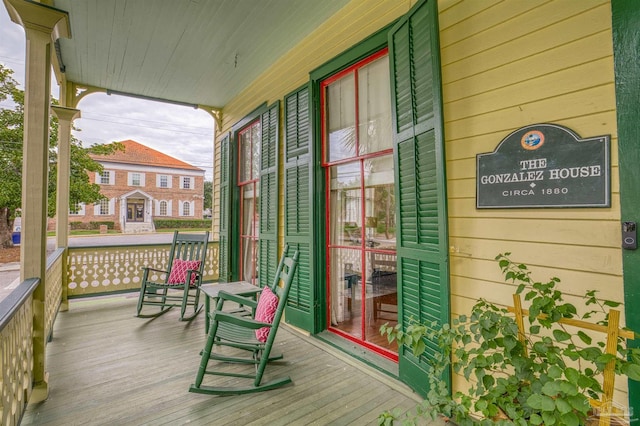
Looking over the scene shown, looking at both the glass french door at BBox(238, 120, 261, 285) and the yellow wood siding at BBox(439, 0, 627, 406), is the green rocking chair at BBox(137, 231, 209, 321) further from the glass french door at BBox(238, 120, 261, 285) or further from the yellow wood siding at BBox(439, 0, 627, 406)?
the yellow wood siding at BBox(439, 0, 627, 406)

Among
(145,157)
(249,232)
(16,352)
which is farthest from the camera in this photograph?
(145,157)

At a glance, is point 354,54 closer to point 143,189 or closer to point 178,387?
point 178,387

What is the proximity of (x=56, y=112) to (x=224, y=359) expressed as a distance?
370 centimetres

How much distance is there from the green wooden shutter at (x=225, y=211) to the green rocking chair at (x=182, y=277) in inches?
25.9

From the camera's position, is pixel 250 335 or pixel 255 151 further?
pixel 255 151

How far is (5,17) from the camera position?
2.15 m

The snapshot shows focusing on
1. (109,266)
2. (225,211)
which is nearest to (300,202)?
(225,211)

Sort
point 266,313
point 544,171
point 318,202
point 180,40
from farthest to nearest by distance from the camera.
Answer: point 180,40, point 318,202, point 266,313, point 544,171

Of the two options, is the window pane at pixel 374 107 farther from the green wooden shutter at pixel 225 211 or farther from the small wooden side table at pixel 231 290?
the green wooden shutter at pixel 225 211

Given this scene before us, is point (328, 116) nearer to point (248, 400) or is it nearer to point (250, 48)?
point (250, 48)

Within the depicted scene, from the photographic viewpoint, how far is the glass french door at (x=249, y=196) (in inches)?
183

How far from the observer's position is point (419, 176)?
2098mm

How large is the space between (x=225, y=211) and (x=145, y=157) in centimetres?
1926

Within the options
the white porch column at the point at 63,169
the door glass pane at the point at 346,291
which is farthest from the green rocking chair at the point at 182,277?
the door glass pane at the point at 346,291
